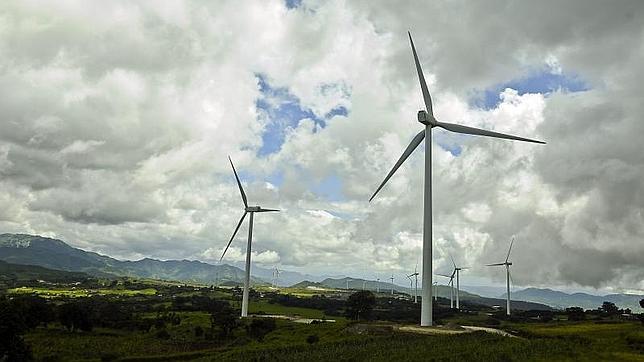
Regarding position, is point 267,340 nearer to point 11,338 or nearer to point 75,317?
point 11,338

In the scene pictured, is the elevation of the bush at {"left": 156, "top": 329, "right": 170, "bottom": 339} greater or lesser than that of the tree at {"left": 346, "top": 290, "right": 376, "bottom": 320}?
lesser

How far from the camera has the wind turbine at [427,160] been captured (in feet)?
261

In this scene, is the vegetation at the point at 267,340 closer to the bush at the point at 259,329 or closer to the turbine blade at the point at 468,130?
the bush at the point at 259,329

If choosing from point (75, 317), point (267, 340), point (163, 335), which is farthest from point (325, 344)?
point (75, 317)

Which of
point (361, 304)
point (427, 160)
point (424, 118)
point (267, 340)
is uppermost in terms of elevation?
point (424, 118)

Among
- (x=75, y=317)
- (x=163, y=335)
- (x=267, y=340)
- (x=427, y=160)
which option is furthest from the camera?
(x=75, y=317)

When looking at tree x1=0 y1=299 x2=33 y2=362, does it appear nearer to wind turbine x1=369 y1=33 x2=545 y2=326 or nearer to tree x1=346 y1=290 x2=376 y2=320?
wind turbine x1=369 y1=33 x2=545 y2=326

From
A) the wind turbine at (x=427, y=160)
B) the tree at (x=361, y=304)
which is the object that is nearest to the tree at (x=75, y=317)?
the tree at (x=361, y=304)

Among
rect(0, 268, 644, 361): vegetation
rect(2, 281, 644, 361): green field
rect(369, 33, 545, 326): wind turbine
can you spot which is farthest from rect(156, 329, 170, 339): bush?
rect(369, 33, 545, 326): wind turbine

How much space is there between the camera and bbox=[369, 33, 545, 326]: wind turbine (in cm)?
7962

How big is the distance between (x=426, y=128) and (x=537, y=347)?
1530 inches

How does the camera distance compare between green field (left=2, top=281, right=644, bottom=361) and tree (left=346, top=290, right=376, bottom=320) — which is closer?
green field (left=2, top=281, right=644, bottom=361)

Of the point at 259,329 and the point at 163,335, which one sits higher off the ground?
the point at 259,329

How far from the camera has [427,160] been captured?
86000mm
